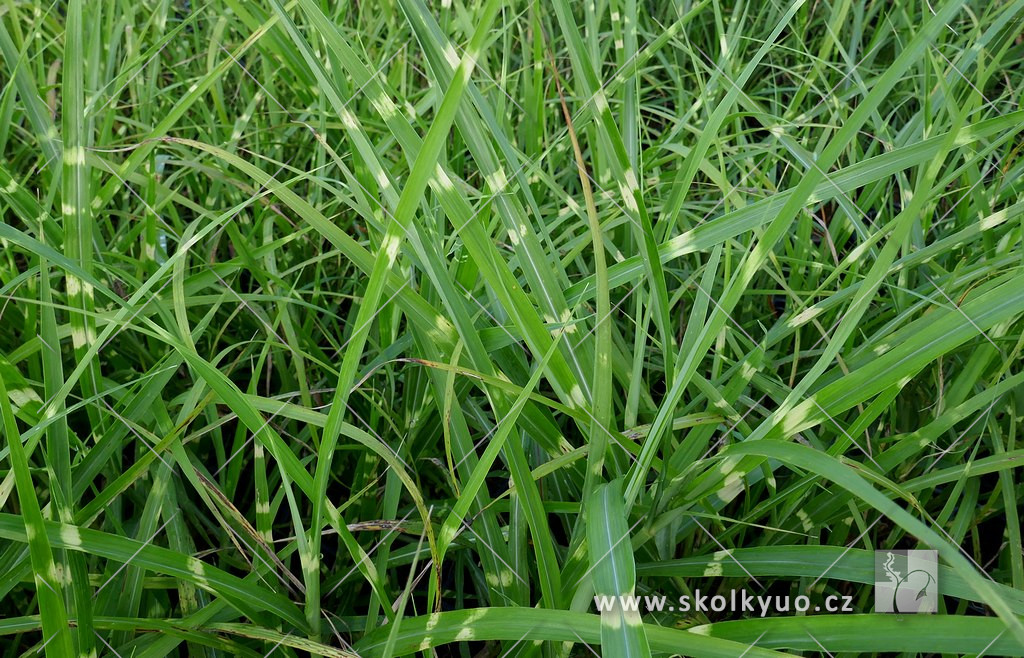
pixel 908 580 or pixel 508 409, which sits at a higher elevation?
pixel 508 409

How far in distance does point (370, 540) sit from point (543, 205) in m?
0.50

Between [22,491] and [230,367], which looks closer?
[22,491]

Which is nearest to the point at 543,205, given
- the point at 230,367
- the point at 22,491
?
the point at 230,367

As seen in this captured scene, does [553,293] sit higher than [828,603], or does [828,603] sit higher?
[553,293]

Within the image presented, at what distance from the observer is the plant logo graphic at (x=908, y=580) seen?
0.51 metres

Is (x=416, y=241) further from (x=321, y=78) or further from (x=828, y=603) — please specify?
(x=828, y=603)

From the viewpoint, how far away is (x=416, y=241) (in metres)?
0.50

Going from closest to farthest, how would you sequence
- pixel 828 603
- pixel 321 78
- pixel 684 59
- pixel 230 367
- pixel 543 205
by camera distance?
pixel 321 78, pixel 828 603, pixel 230 367, pixel 543 205, pixel 684 59

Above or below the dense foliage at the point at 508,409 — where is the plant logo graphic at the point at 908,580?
below

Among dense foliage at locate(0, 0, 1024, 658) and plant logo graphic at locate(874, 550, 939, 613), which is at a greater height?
dense foliage at locate(0, 0, 1024, 658)

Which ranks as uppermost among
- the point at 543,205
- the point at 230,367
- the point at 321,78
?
the point at 321,78

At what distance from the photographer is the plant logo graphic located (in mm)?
509

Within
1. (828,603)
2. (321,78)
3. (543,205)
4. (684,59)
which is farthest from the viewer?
(684,59)

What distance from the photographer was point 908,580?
52 centimetres
